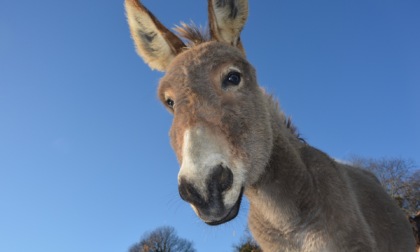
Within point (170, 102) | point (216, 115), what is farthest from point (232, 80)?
point (170, 102)

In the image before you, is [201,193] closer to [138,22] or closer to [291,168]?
[291,168]

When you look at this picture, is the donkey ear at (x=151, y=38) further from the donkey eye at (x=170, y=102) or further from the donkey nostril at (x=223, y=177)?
the donkey nostril at (x=223, y=177)

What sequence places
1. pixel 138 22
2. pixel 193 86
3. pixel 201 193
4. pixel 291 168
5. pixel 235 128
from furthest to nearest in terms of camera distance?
1. pixel 138 22
2. pixel 291 168
3. pixel 193 86
4. pixel 235 128
5. pixel 201 193

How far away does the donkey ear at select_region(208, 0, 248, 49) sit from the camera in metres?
4.03

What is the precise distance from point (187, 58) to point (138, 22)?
1403mm

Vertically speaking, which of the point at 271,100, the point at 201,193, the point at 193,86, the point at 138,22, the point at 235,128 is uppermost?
the point at 138,22

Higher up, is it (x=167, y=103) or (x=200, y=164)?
(x=167, y=103)

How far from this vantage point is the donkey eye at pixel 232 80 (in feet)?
11.2

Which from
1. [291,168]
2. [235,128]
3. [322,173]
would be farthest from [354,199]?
[235,128]

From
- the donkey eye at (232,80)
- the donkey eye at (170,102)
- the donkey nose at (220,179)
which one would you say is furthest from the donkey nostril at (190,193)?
the donkey eye at (170,102)

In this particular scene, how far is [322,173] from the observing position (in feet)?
12.3

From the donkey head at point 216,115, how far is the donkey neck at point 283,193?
0.37 meters

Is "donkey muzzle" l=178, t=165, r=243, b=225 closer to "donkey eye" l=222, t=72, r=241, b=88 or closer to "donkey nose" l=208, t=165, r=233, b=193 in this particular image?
"donkey nose" l=208, t=165, r=233, b=193

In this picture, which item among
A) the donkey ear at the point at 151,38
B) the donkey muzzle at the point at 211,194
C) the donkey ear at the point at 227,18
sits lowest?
the donkey muzzle at the point at 211,194
